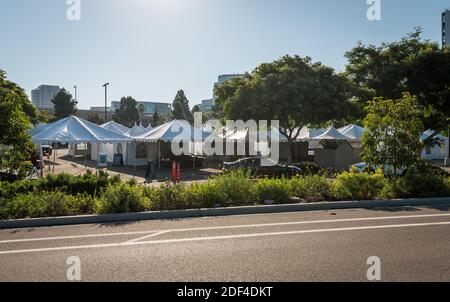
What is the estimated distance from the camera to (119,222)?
373 inches

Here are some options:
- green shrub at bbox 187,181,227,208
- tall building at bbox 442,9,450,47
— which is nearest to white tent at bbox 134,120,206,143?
green shrub at bbox 187,181,227,208

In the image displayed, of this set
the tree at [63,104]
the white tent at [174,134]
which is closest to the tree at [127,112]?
the tree at [63,104]

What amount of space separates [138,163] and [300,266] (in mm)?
26894

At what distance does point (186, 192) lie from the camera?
440 inches

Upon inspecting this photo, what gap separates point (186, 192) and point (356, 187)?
5.33 meters

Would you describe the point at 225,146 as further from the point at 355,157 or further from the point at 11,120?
the point at 11,120

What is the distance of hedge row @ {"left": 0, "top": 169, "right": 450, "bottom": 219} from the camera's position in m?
10.2

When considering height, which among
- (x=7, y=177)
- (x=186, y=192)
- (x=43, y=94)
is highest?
(x=43, y=94)

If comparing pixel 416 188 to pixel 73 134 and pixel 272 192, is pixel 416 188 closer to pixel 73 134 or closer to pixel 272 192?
pixel 272 192

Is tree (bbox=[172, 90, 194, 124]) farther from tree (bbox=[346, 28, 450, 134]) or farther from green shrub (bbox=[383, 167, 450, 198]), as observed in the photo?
green shrub (bbox=[383, 167, 450, 198])

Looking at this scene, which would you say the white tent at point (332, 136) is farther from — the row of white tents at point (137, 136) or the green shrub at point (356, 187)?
the green shrub at point (356, 187)

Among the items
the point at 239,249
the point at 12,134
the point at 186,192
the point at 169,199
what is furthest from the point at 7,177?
the point at 239,249
